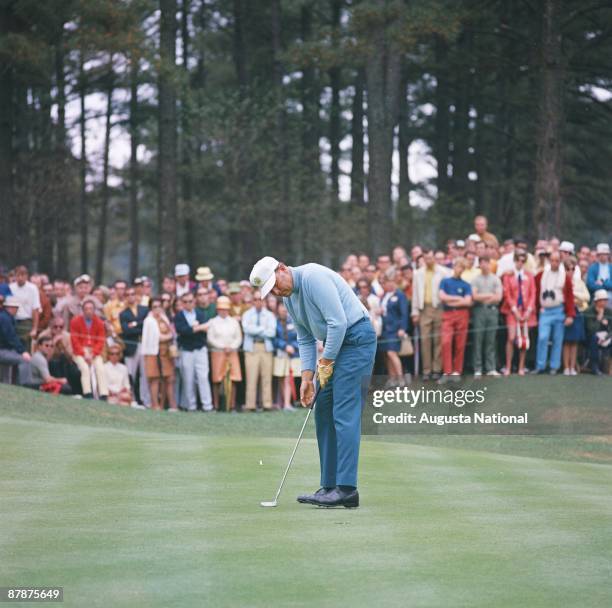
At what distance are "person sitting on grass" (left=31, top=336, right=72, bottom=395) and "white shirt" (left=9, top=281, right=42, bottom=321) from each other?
98cm

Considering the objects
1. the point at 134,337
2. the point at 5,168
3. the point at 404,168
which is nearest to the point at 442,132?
the point at 404,168

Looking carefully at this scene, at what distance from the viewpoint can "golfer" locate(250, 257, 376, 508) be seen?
870 centimetres

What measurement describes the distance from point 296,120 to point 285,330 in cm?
2617

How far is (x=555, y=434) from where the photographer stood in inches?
696

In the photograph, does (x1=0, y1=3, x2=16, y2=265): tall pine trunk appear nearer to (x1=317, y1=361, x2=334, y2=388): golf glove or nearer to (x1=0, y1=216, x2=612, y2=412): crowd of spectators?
(x1=0, y1=216, x2=612, y2=412): crowd of spectators

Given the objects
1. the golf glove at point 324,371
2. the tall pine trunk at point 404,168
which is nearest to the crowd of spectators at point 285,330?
the golf glove at point 324,371

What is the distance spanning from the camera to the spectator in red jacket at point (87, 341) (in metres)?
20.2

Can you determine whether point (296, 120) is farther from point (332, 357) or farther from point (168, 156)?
point (332, 357)

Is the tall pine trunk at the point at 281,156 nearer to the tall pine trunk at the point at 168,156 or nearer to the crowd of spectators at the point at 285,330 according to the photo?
the tall pine trunk at the point at 168,156

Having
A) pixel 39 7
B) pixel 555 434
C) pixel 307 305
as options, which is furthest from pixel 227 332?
pixel 307 305

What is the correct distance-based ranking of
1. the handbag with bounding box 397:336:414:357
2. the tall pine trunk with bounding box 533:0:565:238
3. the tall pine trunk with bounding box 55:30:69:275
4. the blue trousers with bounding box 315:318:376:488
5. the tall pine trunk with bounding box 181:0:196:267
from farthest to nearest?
the tall pine trunk with bounding box 181:0:196:267
the tall pine trunk with bounding box 55:30:69:275
the tall pine trunk with bounding box 533:0:565:238
the handbag with bounding box 397:336:414:357
the blue trousers with bounding box 315:318:376:488

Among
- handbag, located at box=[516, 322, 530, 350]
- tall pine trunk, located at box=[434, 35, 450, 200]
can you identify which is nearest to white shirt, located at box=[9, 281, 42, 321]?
handbag, located at box=[516, 322, 530, 350]

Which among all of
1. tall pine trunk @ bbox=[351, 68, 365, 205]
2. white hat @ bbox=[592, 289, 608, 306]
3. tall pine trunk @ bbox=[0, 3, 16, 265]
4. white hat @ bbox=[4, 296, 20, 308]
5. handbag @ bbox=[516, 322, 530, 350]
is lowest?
handbag @ bbox=[516, 322, 530, 350]

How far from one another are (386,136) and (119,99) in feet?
66.6
